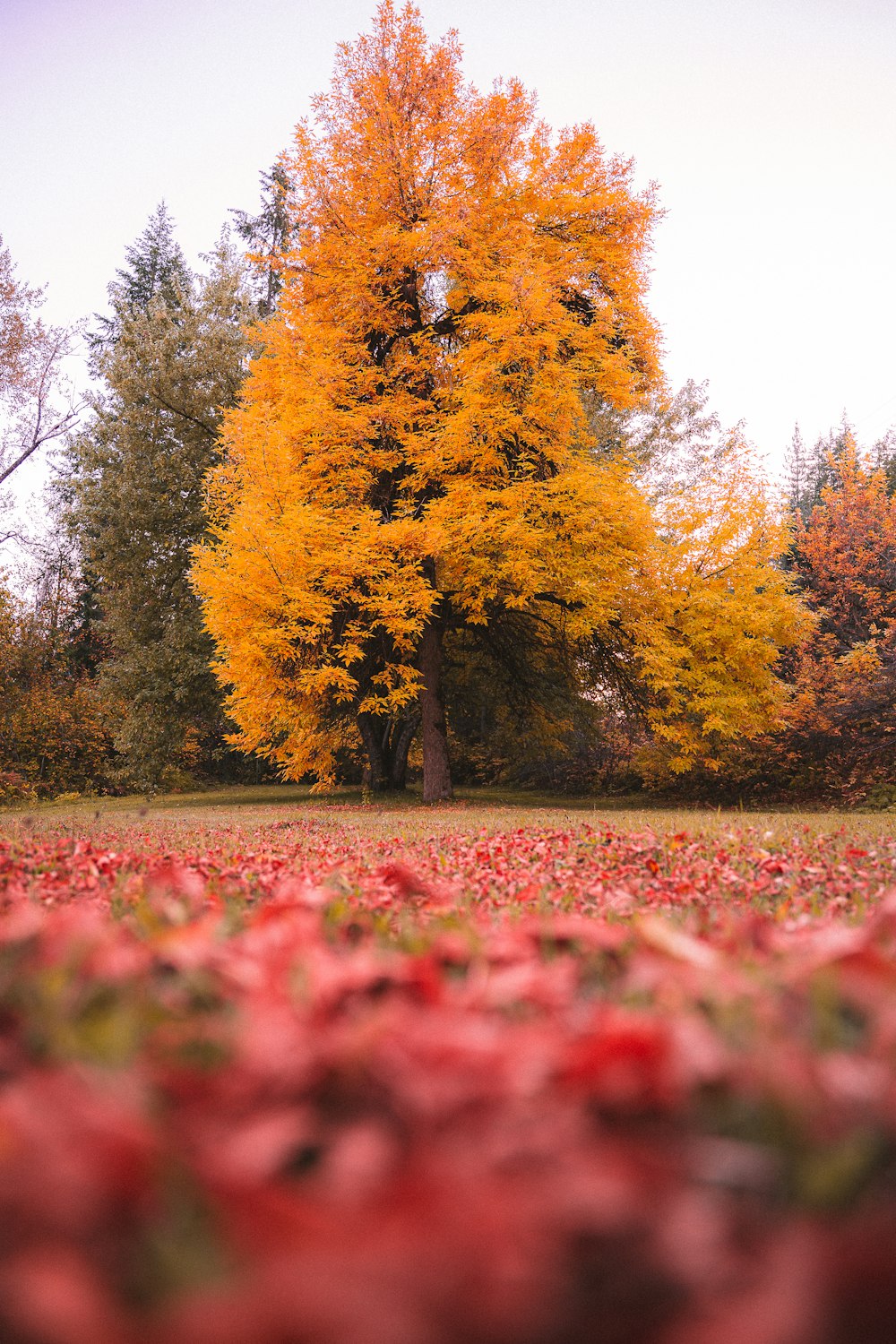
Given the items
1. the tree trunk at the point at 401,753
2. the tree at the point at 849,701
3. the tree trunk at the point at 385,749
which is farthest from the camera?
the tree trunk at the point at 401,753

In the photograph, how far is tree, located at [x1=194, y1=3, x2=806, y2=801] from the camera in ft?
42.9

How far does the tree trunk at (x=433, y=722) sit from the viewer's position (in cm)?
1545

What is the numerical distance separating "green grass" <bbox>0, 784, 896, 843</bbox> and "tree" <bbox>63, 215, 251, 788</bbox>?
2060 millimetres

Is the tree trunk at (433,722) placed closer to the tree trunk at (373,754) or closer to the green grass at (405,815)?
the green grass at (405,815)

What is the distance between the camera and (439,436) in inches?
522

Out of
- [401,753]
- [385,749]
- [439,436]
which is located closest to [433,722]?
[401,753]

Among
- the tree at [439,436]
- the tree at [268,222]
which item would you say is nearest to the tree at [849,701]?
the tree at [439,436]

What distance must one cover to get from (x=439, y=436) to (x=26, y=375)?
1208cm

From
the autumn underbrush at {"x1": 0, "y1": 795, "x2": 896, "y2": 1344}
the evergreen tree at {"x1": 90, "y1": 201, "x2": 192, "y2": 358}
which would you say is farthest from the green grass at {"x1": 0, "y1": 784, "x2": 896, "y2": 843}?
the evergreen tree at {"x1": 90, "y1": 201, "x2": 192, "y2": 358}

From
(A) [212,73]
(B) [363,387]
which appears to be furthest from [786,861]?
(A) [212,73]

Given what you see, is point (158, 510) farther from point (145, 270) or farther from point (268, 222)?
point (145, 270)

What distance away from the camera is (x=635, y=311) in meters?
14.7

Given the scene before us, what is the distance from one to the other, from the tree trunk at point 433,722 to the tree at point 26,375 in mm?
11251

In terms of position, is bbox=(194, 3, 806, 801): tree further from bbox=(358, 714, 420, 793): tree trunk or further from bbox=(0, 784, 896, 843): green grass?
bbox=(358, 714, 420, 793): tree trunk
